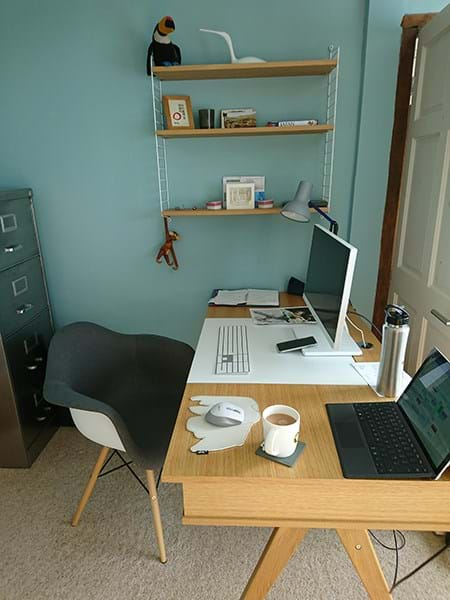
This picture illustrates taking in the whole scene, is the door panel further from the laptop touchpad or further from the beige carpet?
the beige carpet

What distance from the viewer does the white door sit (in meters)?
1.62

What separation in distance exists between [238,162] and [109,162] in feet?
2.25

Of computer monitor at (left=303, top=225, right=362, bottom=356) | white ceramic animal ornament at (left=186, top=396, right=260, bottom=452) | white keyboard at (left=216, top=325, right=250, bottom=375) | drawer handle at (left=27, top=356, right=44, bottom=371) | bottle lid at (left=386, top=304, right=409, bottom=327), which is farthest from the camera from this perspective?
drawer handle at (left=27, top=356, right=44, bottom=371)

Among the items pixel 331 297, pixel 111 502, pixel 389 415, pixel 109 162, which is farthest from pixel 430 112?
pixel 111 502

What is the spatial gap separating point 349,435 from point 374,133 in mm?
1575

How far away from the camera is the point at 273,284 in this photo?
2305 mm

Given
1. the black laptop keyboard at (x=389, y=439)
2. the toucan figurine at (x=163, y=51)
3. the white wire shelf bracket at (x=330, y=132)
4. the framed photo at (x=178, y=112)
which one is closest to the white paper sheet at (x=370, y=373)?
the black laptop keyboard at (x=389, y=439)

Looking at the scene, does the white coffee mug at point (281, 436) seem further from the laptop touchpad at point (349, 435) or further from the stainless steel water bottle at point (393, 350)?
the stainless steel water bottle at point (393, 350)

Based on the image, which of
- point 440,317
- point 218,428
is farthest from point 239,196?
point 218,428

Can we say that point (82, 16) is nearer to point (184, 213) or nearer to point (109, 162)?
point (109, 162)

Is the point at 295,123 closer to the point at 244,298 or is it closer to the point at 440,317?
the point at 244,298

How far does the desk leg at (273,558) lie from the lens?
3.50ft

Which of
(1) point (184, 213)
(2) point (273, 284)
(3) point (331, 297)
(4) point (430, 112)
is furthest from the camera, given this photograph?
(2) point (273, 284)

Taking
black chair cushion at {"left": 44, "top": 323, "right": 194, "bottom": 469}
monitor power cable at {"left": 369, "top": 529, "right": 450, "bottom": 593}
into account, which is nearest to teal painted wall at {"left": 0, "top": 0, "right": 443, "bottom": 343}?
black chair cushion at {"left": 44, "top": 323, "right": 194, "bottom": 469}
